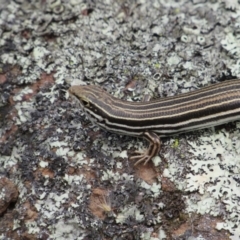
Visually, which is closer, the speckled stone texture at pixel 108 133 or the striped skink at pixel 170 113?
the speckled stone texture at pixel 108 133

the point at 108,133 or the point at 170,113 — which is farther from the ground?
the point at 170,113

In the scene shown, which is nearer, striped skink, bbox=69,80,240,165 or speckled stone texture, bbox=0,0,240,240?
speckled stone texture, bbox=0,0,240,240

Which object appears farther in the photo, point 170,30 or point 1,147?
A: point 170,30

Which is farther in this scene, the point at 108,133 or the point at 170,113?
the point at 108,133

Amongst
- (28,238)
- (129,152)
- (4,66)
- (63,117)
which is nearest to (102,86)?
(63,117)

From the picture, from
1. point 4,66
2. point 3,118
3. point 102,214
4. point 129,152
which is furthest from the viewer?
point 4,66

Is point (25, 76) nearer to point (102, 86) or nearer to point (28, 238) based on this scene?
point (102, 86)

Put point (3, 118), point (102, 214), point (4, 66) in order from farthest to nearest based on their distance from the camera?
point (4, 66)
point (3, 118)
point (102, 214)

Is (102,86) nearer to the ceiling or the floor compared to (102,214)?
nearer to the ceiling
